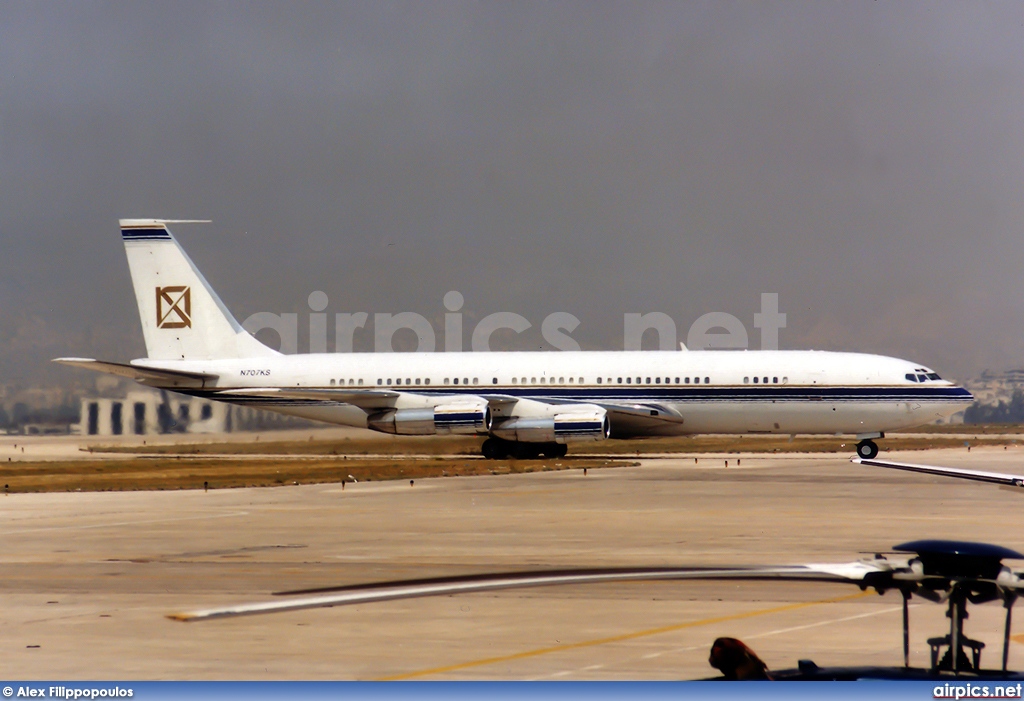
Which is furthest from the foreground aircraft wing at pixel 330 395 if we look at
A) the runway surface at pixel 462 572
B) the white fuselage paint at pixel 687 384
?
the runway surface at pixel 462 572

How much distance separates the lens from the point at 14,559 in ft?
69.7

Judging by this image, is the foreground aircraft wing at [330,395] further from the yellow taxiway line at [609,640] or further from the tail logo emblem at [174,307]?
the yellow taxiway line at [609,640]

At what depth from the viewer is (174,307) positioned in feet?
212

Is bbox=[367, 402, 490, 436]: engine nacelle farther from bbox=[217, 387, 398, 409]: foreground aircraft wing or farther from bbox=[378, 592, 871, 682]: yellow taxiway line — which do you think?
bbox=[378, 592, 871, 682]: yellow taxiway line

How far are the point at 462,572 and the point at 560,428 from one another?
3595cm

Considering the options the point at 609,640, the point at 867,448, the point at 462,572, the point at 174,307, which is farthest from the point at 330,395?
the point at 609,640

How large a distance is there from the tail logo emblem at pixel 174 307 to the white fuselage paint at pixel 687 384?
3.77 m

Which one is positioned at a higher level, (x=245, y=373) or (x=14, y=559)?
(x=245, y=373)

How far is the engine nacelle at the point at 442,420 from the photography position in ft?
181

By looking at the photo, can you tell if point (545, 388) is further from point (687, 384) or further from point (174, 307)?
point (174, 307)

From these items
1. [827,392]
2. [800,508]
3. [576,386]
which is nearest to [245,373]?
[576,386]

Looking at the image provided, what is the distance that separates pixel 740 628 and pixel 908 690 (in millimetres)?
6278

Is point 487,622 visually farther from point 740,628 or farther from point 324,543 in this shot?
point 324,543

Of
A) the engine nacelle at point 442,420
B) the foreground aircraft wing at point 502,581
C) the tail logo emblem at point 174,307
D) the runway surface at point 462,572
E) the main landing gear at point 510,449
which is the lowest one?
the runway surface at point 462,572
